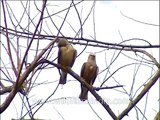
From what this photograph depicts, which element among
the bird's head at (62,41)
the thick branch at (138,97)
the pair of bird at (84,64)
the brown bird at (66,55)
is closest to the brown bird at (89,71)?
the pair of bird at (84,64)

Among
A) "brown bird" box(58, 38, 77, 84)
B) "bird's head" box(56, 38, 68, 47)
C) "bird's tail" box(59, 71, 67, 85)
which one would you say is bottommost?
"bird's tail" box(59, 71, 67, 85)

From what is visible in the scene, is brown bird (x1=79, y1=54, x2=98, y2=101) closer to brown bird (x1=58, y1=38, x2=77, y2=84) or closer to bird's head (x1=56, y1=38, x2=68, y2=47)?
brown bird (x1=58, y1=38, x2=77, y2=84)

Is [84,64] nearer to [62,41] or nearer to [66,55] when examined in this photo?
[66,55]

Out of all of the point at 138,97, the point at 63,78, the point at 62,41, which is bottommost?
the point at 63,78

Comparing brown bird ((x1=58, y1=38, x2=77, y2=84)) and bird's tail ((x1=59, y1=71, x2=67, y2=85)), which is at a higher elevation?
brown bird ((x1=58, y1=38, x2=77, y2=84))

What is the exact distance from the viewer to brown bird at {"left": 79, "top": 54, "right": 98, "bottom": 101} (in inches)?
118

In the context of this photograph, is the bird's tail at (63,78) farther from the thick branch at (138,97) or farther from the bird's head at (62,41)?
the thick branch at (138,97)

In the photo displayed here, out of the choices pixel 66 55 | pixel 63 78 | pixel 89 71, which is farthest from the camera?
pixel 89 71

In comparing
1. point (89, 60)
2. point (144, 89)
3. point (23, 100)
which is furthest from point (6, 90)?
point (89, 60)

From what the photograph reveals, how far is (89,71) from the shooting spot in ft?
10.6

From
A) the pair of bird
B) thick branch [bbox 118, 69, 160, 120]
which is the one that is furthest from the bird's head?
thick branch [bbox 118, 69, 160, 120]

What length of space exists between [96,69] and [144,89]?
1.48 m

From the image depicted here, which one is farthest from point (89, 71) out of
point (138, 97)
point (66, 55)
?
point (138, 97)

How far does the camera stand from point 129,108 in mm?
1890
